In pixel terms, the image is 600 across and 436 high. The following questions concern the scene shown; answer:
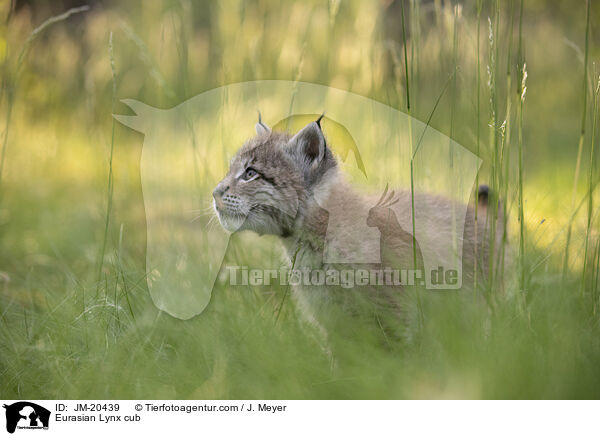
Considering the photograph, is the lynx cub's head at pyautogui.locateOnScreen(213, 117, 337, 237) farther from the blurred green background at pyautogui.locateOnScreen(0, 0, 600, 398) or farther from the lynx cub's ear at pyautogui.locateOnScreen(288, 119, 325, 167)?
the blurred green background at pyautogui.locateOnScreen(0, 0, 600, 398)

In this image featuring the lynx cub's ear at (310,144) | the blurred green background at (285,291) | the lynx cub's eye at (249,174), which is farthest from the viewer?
the lynx cub's eye at (249,174)

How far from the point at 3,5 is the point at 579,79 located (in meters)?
4.10

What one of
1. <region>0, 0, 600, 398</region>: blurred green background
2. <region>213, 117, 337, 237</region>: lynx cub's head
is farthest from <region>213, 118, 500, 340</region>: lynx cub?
<region>0, 0, 600, 398</region>: blurred green background

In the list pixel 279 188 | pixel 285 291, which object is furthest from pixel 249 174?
pixel 285 291

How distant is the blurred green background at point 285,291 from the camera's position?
1969mm

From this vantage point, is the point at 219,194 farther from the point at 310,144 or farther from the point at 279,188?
the point at 310,144

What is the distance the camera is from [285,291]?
2.43 metres

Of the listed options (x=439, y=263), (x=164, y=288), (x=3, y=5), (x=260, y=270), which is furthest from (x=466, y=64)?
(x=3, y=5)

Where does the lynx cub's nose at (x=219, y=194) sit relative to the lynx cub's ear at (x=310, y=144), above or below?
below

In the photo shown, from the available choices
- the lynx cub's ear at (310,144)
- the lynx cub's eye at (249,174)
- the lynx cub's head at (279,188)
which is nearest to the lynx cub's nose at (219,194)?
the lynx cub's head at (279,188)

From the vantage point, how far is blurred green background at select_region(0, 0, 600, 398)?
77.5 inches

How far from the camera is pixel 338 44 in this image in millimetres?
4309

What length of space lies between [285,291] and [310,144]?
2.22 ft

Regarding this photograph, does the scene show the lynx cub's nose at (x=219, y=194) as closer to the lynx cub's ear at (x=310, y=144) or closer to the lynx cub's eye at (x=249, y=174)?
the lynx cub's eye at (x=249, y=174)
